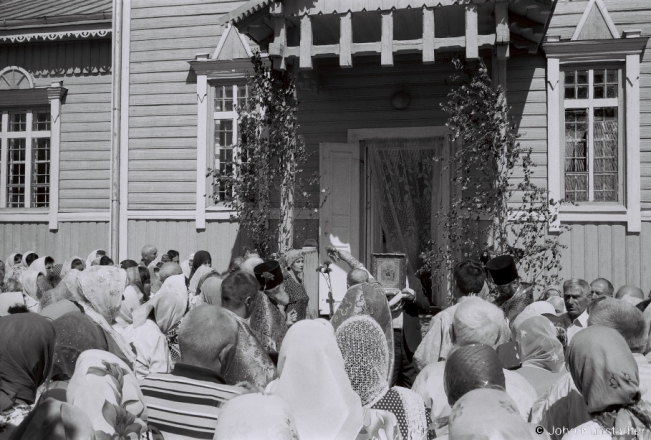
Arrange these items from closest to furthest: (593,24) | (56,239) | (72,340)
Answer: (72,340) → (593,24) → (56,239)

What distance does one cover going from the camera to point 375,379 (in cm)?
360

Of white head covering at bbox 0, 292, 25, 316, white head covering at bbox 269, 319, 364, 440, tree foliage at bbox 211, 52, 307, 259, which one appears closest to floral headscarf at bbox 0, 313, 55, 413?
white head covering at bbox 269, 319, 364, 440

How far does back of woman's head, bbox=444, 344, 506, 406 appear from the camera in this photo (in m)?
2.84

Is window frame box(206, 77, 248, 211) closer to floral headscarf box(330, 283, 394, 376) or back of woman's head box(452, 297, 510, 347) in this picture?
floral headscarf box(330, 283, 394, 376)

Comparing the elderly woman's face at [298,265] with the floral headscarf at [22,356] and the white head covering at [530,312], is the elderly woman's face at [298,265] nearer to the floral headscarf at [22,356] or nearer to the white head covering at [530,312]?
the white head covering at [530,312]

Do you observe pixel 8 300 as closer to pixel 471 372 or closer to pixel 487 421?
pixel 471 372

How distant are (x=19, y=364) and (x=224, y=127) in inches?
373

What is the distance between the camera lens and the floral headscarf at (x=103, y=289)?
173 inches

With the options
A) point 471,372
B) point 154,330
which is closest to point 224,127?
point 154,330

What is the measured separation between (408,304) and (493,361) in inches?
173

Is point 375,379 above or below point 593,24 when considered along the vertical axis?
below

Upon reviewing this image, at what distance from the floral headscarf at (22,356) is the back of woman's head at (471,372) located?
5.44 ft

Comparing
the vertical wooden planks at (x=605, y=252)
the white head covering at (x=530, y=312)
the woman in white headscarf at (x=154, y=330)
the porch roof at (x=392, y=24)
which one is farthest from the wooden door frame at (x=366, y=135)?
the woman in white headscarf at (x=154, y=330)

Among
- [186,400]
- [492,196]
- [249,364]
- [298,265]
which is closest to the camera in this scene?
[186,400]
